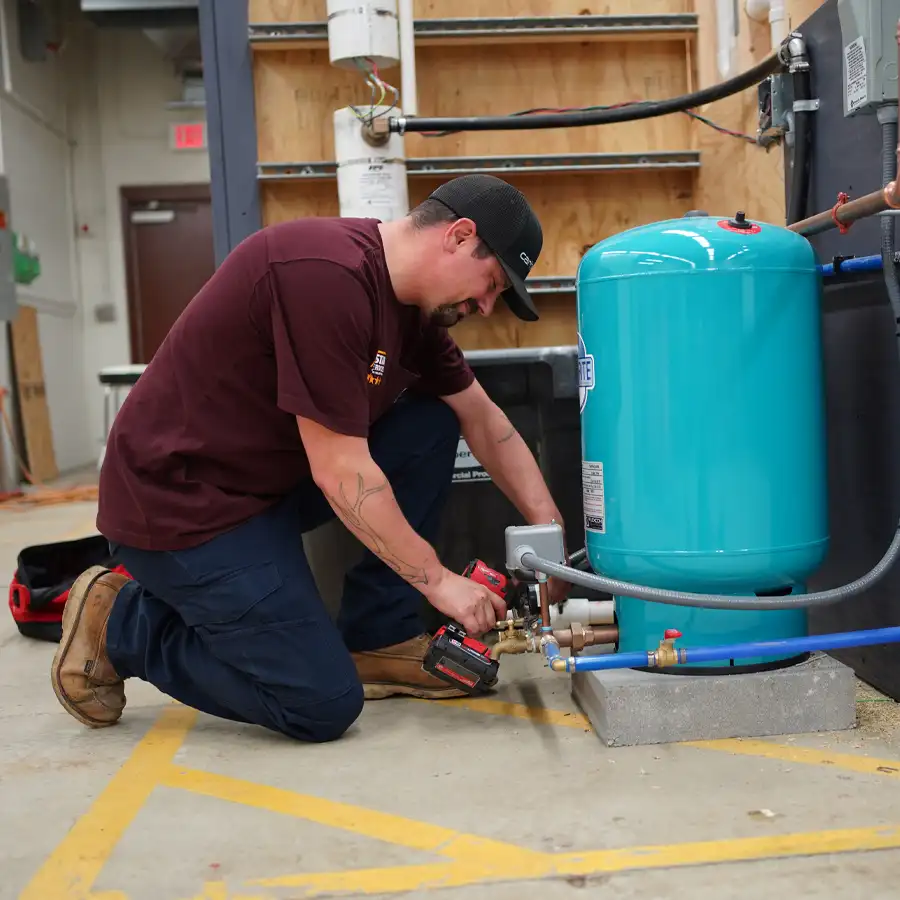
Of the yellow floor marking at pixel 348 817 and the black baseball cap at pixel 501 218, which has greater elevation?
the black baseball cap at pixel 501 218

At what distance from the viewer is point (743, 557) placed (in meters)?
1.70

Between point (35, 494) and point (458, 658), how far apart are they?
5141 millimetres

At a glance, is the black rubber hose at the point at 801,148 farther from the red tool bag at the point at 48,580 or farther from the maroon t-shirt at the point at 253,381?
the red tool bag at the point at 48,580

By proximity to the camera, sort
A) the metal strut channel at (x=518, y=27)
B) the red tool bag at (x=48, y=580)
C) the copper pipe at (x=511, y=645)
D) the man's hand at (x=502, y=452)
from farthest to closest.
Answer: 1. the metal strut channel at (x=518, y=27)
2. the red tool bag at (x=48, y=580)
3. the man's hand at (x=502, y=452)
4. the copper pipe at (x=511, y=645)

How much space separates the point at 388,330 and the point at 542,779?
2.69ft

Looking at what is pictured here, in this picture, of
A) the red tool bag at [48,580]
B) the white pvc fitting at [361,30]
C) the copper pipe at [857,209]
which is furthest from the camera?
the white pvc fitting at [361,30]

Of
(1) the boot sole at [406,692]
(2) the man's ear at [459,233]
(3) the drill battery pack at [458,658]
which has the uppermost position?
(2) the man's ear at [459,233]

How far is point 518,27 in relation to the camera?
320cm

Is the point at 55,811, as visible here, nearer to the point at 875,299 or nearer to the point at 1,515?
the point at 875,299

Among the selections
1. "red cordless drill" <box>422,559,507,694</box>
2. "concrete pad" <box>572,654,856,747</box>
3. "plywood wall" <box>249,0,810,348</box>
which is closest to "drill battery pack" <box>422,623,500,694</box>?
"red cordless drill" <box>422,559,507,694</box>

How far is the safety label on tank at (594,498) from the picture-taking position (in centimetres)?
181

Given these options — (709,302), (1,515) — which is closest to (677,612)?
(709,302)

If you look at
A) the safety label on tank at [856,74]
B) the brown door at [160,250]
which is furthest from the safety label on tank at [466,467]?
the brown door at [160,250]

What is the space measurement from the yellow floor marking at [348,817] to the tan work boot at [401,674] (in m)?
0.49
